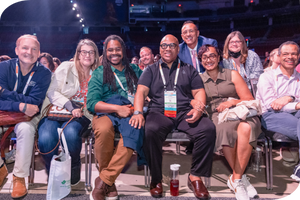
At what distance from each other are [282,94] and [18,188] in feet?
9.92

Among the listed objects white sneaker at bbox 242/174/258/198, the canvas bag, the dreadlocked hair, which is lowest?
white sneaker at bbox 242/174/258/198

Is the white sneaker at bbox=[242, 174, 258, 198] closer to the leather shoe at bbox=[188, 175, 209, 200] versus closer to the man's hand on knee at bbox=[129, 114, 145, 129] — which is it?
the leather shoe at bbox=[188, 175, 209, 200]

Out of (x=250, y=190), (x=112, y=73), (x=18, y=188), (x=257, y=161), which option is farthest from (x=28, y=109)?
(x=257, y=161)

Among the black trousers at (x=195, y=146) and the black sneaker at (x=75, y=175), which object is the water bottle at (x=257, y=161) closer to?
the black trousers at (x=195, y=146)

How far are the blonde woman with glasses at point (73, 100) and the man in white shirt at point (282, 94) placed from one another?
2052 mm

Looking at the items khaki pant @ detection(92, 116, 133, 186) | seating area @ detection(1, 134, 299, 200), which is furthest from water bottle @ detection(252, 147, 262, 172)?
khaki pant @ detection(92, 116, 133, 186)

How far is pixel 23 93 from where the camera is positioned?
87.6 inches

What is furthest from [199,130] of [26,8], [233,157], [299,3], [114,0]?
[299,3]

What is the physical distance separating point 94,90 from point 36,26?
21.7 m

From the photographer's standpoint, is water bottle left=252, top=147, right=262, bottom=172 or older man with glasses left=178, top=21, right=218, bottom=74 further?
older man with glasses left=178, top=21, right=218, bottom=74

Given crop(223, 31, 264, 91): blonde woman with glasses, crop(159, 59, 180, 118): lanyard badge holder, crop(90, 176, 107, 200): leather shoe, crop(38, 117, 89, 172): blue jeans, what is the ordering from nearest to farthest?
crop(90, 176, 107, 200): leather shoe → crop(38, 117, 89, 172): blue jeans → crop(159, 59, 180, 118): lanyard badge holder → crop(223, 31, 264, 91): blonde woman with glasses

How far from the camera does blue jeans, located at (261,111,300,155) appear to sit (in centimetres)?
207

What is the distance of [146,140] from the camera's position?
1948 millimetres

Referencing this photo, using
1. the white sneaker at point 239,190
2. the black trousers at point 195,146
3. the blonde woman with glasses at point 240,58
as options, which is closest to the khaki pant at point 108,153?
the black trousers at point 195,146
